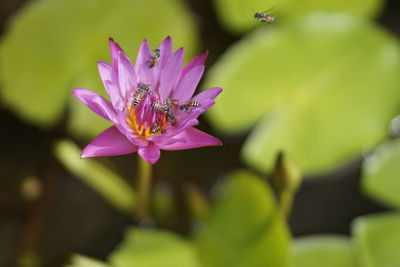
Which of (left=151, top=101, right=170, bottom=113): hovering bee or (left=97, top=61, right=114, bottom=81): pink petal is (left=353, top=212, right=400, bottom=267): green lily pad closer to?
(left=151, top=101, right=170, bottom=113): hovering bee

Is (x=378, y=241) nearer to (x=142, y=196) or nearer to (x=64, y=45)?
(x=142, y=196)

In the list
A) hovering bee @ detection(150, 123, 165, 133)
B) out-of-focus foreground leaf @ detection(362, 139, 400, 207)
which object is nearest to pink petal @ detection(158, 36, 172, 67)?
hovering bee @ detection(150, 123, 165, 133)

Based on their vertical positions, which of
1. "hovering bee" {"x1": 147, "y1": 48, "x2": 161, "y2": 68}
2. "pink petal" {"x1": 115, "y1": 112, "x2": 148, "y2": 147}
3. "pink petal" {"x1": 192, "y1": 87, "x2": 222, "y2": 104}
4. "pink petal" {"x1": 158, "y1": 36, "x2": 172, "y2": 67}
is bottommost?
→ "pink petal" {"x1": 115, "y1": 112, "x2": 148, "y2": 147}

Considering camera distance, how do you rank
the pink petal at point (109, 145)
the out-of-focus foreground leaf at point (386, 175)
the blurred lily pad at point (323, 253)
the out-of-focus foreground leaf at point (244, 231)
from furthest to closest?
the out-of-focus foreground leaf at point (386, 175) < the blurred lily pad at point (323, 253) < the out-of-focus foreground leaf at point (244, 231) < the pink petal at point (109, 145)

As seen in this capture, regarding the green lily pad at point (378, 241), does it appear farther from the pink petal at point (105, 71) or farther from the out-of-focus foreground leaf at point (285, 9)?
the pink petal at point (105, 71)

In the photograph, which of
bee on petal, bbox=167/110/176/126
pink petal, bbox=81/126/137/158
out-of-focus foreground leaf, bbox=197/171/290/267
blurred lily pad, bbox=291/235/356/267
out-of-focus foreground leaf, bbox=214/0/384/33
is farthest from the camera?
out-of-focus foreground leaf, bbox=214/0/384/33

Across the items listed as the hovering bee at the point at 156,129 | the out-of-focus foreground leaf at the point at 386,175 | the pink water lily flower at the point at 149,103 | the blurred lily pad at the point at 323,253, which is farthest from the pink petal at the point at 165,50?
the out-of-focus foreground leaf at the point at 386,175

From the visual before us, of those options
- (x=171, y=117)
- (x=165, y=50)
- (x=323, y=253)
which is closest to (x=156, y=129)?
(x=171, y=117)
